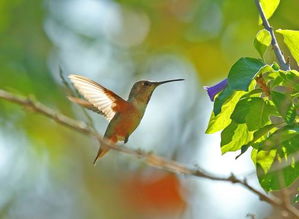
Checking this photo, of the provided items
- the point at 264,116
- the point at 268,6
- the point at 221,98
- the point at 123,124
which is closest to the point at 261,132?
the point at 264,116

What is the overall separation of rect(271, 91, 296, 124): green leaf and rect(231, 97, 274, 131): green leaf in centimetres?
4

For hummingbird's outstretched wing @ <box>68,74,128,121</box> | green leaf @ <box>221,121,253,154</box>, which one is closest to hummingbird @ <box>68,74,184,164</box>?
hummingbird's outstretched wing @ <box>68,74,128,121</box>

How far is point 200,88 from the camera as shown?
867cm

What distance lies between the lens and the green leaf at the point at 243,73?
2334 millimetres

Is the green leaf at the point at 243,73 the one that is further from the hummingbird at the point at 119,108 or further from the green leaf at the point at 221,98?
the hummingbird at the point at 119,108

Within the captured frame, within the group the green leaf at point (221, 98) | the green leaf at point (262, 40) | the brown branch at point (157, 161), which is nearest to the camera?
the brown branch at point (157, 161)

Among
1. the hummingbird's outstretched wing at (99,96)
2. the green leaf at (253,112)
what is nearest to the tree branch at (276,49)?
the green leaf at (253,112)

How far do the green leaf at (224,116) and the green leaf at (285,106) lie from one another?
4.0 inches

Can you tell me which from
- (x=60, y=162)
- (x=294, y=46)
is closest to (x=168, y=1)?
(x=60, y=162)

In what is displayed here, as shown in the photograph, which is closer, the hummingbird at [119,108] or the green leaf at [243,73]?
the green leaf at [243,73]

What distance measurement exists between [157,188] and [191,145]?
1.29 metres

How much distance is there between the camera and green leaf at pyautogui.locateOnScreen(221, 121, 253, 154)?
8.35ft

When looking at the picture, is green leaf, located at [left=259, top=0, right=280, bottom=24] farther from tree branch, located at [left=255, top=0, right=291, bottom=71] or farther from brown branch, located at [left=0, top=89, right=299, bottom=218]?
brown branch, located at [left=0, top=89, right=299, bottom=218]

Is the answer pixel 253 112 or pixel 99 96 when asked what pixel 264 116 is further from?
pixel 99 96
